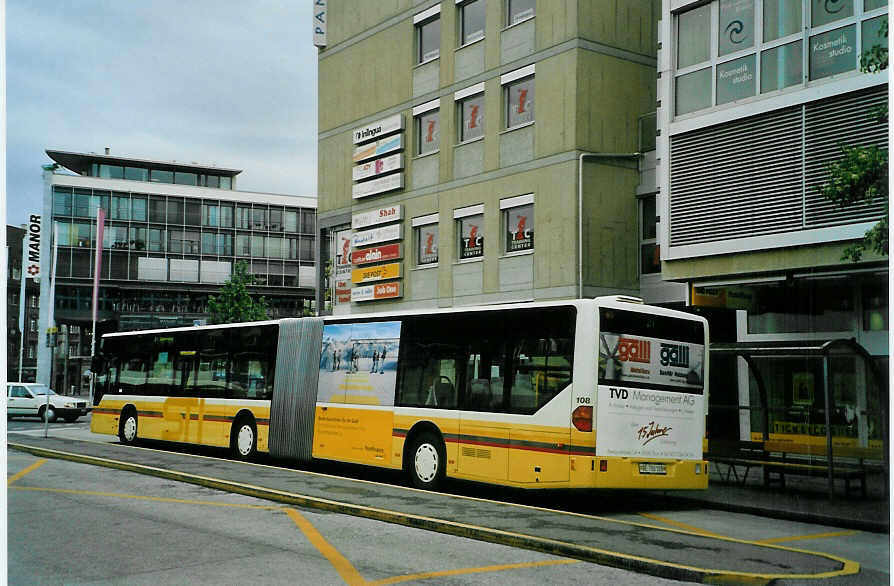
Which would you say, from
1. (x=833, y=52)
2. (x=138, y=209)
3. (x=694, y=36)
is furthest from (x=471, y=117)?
(x=138, y=209)

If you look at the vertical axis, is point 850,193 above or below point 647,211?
below

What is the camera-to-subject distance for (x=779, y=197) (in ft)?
56.6

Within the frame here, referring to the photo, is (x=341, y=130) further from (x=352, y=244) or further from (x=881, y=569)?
(x=881, y=569)

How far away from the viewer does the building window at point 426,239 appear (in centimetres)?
2836

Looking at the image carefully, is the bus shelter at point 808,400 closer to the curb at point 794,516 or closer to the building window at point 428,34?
Answer: the curb at point 794,516

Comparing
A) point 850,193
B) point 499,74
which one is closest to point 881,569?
point 850,193

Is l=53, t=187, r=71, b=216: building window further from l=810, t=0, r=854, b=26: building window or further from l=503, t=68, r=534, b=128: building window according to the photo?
l=810, t=0, r=854, b=26: building window

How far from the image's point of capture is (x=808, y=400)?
62.3 ft

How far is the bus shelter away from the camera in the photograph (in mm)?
15117

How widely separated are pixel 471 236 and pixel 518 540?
57.0 ft

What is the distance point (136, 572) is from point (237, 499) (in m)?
5.15

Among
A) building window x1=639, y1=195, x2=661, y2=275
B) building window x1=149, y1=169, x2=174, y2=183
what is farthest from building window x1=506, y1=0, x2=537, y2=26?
building window x1=149, y1=169, x2=174, y2=183

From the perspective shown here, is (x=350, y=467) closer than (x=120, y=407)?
Yes

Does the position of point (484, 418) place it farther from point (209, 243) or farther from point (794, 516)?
point (209, 243)
